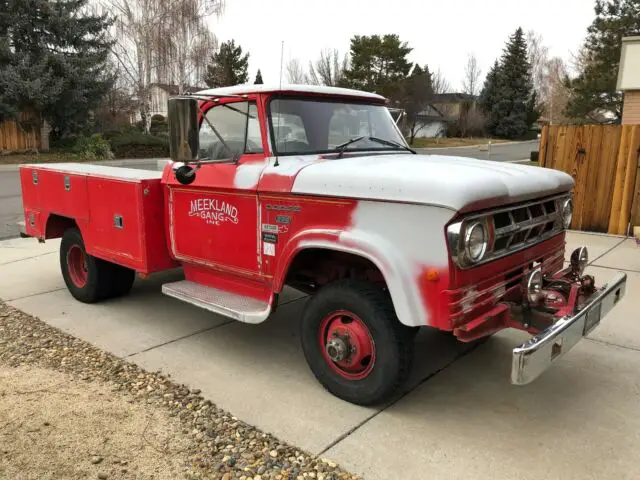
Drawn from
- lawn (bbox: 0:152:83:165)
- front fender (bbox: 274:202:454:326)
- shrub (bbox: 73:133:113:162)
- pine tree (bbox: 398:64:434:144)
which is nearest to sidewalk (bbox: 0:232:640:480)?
front fender (bbox: 274:202:454:326)

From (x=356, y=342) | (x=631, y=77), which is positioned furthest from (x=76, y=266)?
(x=631, y=77)

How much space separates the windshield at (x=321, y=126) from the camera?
13.1ft

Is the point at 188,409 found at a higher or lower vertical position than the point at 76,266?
lower

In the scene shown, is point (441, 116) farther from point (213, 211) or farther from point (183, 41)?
point (213, 211)

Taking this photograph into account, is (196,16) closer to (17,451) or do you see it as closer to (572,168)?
(572,168)

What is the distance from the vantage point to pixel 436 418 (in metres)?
3.43

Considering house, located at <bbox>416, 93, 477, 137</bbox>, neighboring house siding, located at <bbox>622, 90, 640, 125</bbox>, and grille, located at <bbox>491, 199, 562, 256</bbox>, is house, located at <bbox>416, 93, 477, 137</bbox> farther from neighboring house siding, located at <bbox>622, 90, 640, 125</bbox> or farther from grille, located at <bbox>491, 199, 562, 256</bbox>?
grille, located at <bbox>491, 199, 562, 256</bbox>

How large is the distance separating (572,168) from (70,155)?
22.4 metres

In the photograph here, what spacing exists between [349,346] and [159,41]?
31.7 m

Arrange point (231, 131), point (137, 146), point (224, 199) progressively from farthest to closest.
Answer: point (137, 146)
point (231, 131)
point (224, 199)

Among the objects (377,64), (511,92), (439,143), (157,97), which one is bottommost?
(439,143)

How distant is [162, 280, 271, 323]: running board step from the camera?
381 centimetres

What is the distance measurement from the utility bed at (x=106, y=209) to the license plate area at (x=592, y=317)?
3217 mm

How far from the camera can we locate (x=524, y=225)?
3416 millimetres
